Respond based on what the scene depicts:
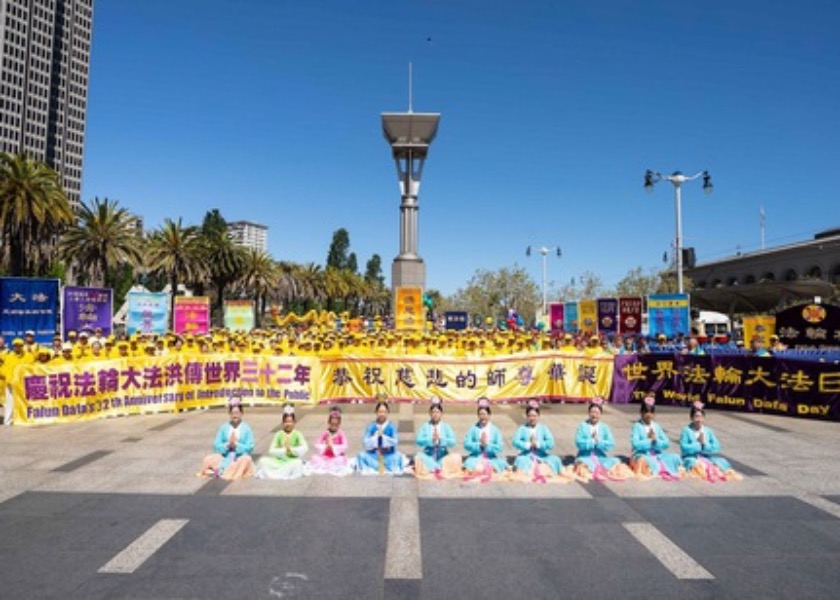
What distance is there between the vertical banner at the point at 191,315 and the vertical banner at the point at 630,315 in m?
21.8

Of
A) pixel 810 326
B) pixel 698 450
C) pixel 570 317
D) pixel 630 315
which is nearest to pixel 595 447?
pixel 698 450

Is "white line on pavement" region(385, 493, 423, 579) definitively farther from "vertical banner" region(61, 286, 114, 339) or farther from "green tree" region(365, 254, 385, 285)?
"green tree" region(365, 254, 385, 285)

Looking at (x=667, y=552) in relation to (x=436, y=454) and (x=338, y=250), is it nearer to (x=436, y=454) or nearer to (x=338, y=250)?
(x=436, y=454)

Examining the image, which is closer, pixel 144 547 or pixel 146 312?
pixel 144 547

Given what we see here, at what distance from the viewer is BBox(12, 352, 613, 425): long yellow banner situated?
46.2ft

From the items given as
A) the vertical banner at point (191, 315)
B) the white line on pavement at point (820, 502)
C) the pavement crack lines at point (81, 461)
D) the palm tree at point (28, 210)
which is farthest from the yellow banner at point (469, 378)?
the palm tree at point (28, 210)

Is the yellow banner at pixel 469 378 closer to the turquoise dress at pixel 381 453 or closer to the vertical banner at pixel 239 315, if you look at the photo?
the turquoise dress at pixel 381 453

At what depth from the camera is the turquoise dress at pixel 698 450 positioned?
9.02m

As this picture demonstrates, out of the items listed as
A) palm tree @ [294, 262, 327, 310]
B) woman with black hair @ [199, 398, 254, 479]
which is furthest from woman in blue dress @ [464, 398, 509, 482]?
palm tree @ [294, 262, 327, 310]

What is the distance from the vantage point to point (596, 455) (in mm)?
9266

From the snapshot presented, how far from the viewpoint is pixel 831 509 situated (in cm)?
762

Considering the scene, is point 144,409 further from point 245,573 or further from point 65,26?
point 65,26

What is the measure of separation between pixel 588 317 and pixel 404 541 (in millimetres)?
27411

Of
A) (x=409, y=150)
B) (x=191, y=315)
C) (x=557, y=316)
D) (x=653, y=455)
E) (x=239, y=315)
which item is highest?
(x=409, y=150)
